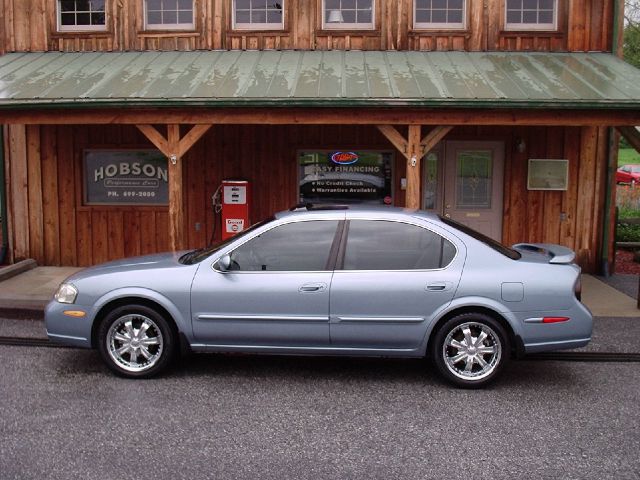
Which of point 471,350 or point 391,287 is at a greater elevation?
point 391,287

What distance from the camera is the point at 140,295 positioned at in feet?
19.2

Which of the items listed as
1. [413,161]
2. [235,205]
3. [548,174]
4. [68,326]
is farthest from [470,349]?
[548,174]

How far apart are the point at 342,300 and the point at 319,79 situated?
4.65 meters

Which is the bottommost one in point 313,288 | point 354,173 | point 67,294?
point 67,294

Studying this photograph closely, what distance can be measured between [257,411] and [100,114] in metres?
A: 5.42

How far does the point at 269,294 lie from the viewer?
5.77 meters

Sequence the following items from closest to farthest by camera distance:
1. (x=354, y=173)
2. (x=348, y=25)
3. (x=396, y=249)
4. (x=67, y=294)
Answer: (x=396, y=249) < (x=67, y=294) < (x=348, y=25) < (x=354, y=173)

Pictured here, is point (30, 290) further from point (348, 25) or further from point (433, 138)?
point (348, 25)

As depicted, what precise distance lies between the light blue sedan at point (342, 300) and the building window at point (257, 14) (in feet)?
20.2

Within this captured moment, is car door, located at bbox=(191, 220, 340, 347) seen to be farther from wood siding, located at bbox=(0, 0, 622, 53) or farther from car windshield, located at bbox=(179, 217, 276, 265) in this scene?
wood siding, located at bbox=(0, 0, 622, 53)

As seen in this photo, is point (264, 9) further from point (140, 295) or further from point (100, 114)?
point (140, 295)

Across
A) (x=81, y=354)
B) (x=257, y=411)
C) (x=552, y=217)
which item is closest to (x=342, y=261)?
(x=257, y=411)

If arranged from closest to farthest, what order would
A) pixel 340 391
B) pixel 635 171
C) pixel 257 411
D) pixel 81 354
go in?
pixel 257 411 < pixel 340 391 < pixel 81 354 < pixel 635 171

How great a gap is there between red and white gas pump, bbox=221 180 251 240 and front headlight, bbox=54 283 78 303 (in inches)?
192
